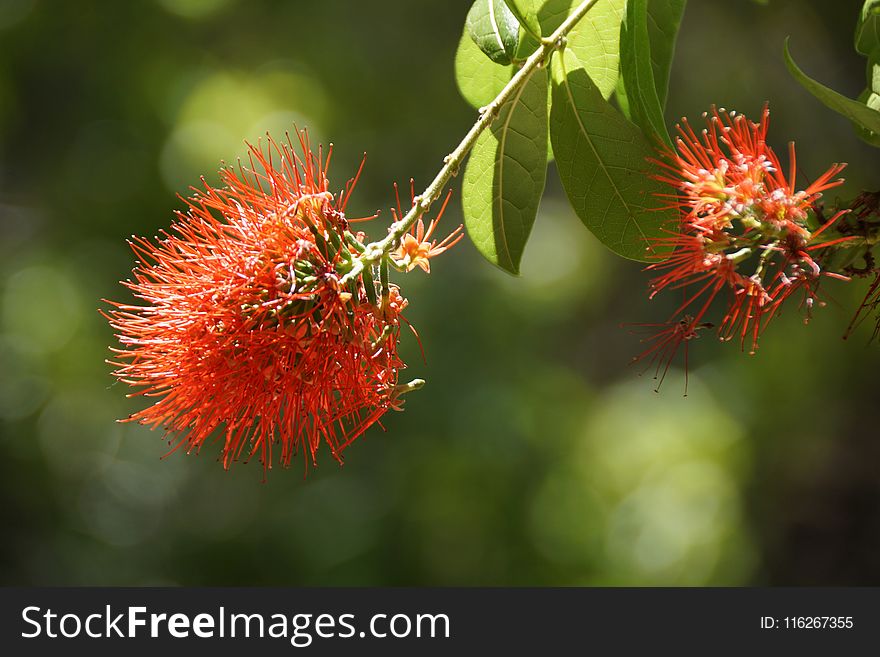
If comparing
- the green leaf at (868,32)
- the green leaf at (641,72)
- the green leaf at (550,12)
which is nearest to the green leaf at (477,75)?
the green leaf at (550,12)

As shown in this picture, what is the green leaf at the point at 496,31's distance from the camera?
2.98 ft

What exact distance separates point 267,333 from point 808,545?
15.0 feet

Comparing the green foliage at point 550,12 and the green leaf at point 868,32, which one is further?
the green foliage at point 550,12

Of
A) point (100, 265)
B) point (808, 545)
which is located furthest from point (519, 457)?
point (100, 265)

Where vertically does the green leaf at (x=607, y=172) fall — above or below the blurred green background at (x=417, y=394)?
below

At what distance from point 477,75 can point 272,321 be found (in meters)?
0.45

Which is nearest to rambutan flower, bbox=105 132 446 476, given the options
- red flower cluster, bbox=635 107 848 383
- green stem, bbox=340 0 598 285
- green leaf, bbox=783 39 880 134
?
green stem, bbox=340 0 598 285

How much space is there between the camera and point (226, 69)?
15.8 feet

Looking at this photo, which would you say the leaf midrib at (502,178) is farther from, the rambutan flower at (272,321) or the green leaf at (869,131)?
the green leaf at (869,131)

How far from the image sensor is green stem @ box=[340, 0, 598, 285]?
31.4 inches

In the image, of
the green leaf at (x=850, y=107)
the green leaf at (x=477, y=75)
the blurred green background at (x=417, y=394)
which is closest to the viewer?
the green leaf at (x=850, y=107)

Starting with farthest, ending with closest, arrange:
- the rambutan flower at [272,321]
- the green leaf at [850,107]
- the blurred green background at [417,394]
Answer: the blurred green background at [417,394], the rambutan flower at [272,321], the green leaf at [850,107]

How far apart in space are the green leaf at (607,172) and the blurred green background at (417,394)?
10.2 feet

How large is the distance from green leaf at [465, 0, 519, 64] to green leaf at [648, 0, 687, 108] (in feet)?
0.52
